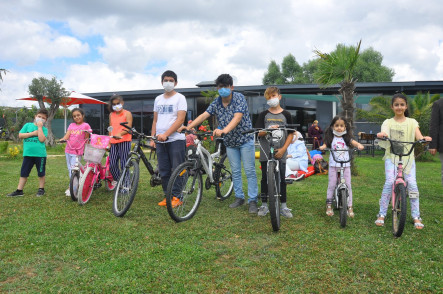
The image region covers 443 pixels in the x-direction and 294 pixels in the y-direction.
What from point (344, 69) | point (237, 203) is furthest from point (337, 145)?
point (344, 69)

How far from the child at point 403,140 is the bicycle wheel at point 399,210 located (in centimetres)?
28

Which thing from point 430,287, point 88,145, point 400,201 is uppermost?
point 88,145

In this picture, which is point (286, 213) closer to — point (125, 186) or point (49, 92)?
point (125, 186)

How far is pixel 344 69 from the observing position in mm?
9328

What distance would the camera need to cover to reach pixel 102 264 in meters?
3.03

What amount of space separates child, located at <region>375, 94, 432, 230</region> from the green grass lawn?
0.24 meters

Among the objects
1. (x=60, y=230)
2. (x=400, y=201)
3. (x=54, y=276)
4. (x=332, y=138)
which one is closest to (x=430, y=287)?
(x=400, y=201)

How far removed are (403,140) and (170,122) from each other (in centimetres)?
313

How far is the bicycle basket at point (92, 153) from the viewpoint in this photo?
5.47 meters

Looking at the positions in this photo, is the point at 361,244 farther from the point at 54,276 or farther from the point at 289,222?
the point at 54,276

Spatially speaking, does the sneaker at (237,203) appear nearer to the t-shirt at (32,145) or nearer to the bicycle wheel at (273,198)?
the bicycle wheel at (273,198)

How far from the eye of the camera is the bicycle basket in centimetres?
547

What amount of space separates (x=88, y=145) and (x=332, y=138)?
3.83 m

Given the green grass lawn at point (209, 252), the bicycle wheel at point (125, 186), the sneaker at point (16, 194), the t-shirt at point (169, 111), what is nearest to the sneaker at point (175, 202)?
the green grass lawn at point (209, 252)
